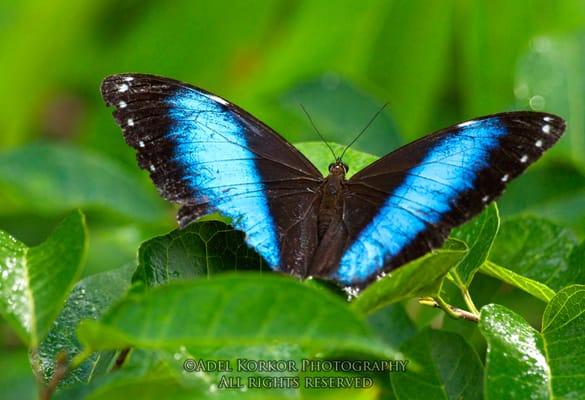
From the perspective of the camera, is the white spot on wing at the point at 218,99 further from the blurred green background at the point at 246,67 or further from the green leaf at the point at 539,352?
the blurred green background at the point at 246,67

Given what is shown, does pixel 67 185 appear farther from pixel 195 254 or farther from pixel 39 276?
pixel 39 276

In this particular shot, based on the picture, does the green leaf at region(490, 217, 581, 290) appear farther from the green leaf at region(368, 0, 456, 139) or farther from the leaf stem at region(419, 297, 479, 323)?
the green leaf at region(368, 0, 456, 139)

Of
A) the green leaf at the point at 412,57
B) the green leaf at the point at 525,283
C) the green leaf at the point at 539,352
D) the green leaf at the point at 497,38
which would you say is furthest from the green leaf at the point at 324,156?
the green leaf at the point at 412,57

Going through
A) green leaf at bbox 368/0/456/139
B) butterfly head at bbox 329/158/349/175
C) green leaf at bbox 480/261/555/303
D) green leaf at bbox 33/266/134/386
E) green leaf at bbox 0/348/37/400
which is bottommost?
green leaf at bbox 0/348/37/400

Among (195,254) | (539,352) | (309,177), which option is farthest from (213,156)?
(539,352)

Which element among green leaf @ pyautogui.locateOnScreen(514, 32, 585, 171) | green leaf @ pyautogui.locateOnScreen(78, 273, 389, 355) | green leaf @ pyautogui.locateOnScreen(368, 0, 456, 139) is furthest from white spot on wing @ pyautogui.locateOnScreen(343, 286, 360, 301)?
green leaf @ pyautogui.locateOnScreen(368, 0, 456, 139)

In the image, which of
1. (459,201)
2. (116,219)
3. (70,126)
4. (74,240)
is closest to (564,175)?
(459,201)

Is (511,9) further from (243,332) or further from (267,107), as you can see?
(243,332)
